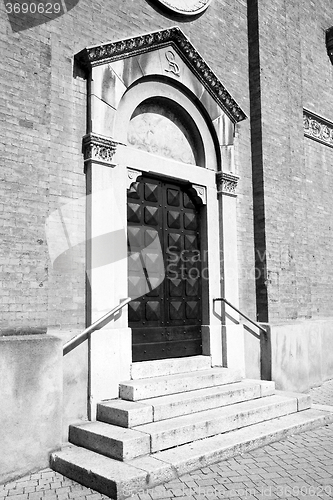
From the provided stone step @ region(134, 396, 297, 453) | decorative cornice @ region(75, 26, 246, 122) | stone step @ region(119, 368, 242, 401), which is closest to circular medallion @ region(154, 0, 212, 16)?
decorative cornice @ region(75, 26, 246, 122)

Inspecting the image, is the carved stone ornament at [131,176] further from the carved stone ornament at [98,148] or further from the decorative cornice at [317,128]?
the decorative cornice at [317,128]

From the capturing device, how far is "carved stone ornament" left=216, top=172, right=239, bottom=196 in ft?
25.3

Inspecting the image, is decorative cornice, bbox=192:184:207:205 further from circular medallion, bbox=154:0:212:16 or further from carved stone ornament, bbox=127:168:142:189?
circular medallion, bbox=154:0:212:16

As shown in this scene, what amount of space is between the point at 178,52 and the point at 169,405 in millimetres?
5013

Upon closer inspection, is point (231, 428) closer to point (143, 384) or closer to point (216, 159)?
point (143, 384)

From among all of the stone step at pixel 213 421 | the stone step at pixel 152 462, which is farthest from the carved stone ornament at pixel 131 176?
the stone step at pixel 152 462

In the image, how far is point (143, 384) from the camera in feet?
18.9

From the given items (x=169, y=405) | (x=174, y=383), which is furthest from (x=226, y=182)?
(x=169, y=405)

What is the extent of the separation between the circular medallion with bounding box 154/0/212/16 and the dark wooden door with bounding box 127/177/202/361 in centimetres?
270

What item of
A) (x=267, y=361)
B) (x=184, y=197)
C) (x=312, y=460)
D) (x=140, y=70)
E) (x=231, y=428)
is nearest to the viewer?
(x=312, y=460)

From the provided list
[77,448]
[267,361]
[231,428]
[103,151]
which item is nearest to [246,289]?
[267,361]

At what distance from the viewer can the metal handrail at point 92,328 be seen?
5.45 metres

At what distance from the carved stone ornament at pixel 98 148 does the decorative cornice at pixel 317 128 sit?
5.32 metres

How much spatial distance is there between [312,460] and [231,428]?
0.94m
